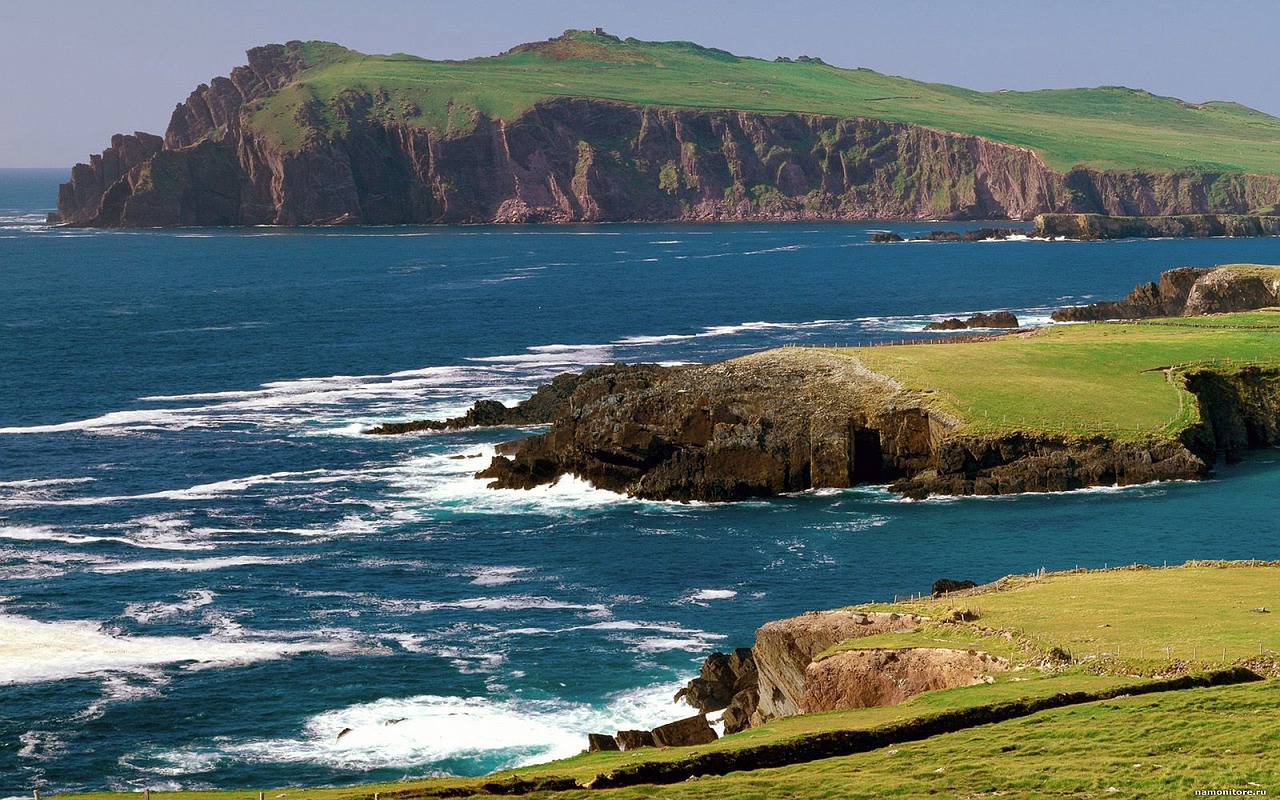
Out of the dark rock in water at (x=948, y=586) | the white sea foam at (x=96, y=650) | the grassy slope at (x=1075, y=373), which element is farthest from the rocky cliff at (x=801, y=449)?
the white sea foam at (x=96, y=650)

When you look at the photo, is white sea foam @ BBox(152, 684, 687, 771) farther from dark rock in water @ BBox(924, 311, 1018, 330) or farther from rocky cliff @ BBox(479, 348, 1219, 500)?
dark rock in water @ BBox(924, 311, 1018, 330)

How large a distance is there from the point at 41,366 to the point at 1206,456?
353ft

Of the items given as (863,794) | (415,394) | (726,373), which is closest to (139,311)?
(415,394)

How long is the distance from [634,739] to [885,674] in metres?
8.81

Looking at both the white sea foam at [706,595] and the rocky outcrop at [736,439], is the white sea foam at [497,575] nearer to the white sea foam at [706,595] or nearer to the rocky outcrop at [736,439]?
the white sea foam at [706,595]

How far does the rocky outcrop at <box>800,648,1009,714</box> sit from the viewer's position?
4638cm

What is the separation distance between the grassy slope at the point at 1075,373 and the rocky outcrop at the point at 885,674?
45266mm

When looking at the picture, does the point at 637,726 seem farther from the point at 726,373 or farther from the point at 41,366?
Answer: the point at 41,366

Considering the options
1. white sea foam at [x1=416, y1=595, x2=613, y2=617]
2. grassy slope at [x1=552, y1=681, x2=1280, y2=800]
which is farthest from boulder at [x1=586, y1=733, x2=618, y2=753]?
white sea foam at [x1=416, y1=595, x2=613, y2=617]

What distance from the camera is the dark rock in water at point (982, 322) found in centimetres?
15800

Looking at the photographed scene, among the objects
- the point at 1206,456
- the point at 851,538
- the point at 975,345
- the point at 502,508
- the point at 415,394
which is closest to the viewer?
the point at 851,538

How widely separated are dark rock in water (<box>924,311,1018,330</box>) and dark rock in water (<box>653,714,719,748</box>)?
114006 millimetres

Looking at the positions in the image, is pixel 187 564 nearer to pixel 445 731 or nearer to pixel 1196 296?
pixel 445 731

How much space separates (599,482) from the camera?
303 ft
